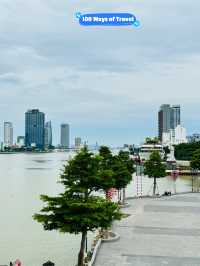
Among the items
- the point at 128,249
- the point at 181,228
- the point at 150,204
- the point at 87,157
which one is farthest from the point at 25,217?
the point at 87,157

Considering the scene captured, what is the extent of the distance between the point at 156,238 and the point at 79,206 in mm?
12015

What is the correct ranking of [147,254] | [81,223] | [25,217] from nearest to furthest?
[81,223]
[147,254]
[25,217]

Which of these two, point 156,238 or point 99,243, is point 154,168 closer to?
point 156,238

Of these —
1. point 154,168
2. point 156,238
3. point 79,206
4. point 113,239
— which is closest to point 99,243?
point 113,239

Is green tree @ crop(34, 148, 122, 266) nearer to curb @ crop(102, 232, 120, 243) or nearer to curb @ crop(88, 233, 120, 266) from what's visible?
curb @ crop(88, 233, 120, 266)

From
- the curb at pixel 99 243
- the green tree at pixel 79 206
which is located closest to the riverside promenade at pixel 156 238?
the curb at pixel 99 243

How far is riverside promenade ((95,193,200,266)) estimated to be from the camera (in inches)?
1232

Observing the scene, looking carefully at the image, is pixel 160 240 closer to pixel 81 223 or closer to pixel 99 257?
pixel 99 257

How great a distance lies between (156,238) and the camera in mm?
38250

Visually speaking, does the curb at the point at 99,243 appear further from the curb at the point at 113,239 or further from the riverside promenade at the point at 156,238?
the riverside promenade at the point at 156,238

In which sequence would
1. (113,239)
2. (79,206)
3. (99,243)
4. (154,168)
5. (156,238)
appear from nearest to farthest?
(79,206) → (99,243) → (113,239) → (156,238) → (154,168)

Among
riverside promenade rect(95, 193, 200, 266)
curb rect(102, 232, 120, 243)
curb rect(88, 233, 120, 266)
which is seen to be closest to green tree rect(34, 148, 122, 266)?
curb rect(88, 233, 120, 266)

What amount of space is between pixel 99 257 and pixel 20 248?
10.8 meters

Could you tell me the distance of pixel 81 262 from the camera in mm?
29734
